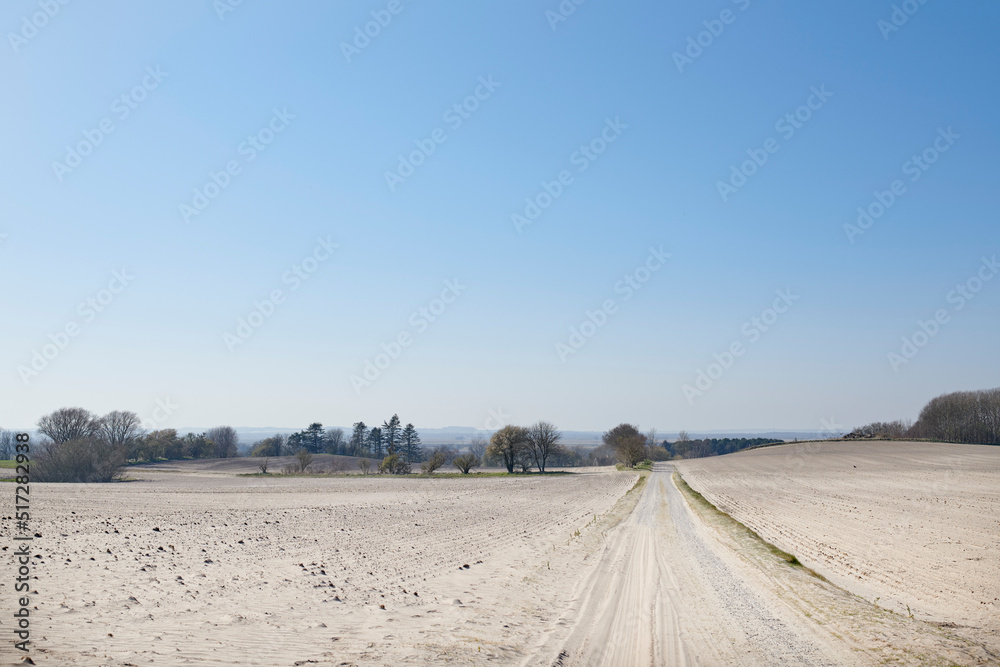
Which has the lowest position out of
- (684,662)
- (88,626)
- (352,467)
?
(352,467)

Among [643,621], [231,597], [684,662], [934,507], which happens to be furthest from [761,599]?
[934,507]

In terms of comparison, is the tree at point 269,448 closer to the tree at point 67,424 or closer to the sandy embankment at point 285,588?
the tree at point 67,424

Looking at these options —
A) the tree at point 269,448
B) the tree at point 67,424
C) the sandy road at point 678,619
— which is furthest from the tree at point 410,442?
the sandy road at point 678,619

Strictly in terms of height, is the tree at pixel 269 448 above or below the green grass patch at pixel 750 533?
below

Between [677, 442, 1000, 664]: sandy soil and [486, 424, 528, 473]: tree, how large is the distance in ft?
126

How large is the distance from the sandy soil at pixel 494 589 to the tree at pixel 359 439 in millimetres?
120061

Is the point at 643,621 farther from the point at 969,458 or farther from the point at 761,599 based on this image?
the point at 969,458

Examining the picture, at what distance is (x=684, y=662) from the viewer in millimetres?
8203

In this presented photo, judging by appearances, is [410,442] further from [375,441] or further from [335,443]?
[335,443]

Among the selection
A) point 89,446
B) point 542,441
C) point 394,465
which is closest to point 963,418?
point 542,441

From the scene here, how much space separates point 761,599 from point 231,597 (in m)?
11.6

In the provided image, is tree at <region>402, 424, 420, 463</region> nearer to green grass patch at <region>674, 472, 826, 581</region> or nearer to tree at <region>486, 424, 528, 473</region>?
tree at <region>486, 424, 528, 473</region>

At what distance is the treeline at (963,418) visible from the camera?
101 meters

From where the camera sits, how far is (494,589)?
12938 mm
